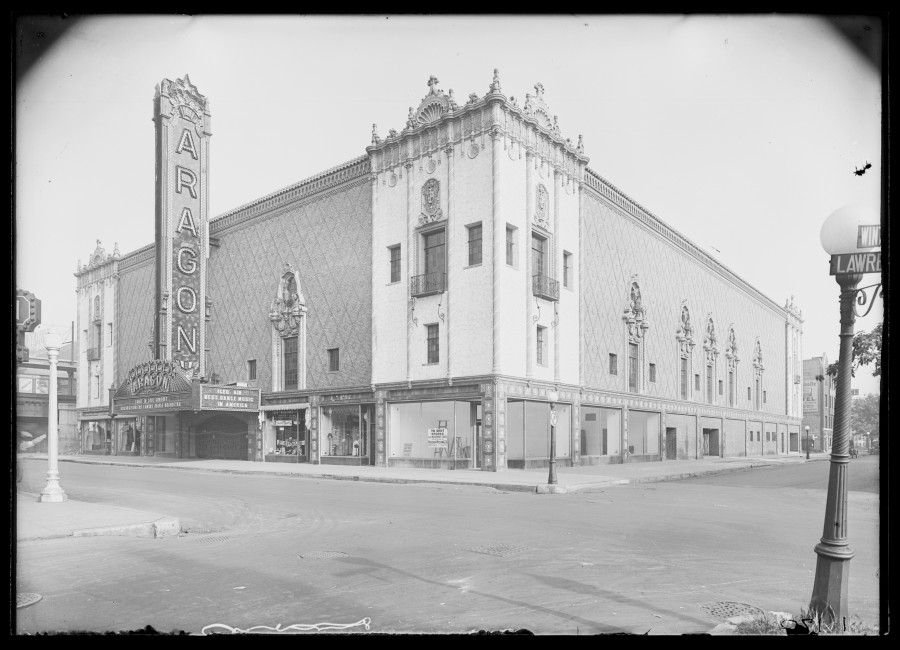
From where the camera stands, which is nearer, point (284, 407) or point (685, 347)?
point (284, 407)

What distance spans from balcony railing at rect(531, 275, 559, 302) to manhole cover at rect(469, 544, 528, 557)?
2002cm

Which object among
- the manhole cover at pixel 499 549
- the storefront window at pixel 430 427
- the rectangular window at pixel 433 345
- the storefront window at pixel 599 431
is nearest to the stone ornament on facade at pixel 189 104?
the rectangular window at pixel 433 345

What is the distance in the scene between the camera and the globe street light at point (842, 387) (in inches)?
226

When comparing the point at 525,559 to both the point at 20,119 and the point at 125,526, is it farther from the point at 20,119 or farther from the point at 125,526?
the point at 20,119

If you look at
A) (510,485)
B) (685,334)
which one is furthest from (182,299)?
(685,334)

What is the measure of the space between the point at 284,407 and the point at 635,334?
18988 millimetres

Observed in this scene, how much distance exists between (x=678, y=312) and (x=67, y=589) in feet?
133

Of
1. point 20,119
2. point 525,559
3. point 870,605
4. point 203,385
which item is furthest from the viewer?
point 203,385

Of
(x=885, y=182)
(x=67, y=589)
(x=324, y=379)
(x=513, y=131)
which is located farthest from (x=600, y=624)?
(x=324, y=379)

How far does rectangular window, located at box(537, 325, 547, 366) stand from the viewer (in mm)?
30312

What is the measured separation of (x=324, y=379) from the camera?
114 ft

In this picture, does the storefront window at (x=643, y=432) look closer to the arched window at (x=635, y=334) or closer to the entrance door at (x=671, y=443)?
the arched window at (x=635, y=334)

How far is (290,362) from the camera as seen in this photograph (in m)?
37.1

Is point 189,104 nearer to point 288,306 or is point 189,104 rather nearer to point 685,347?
point 288,306
